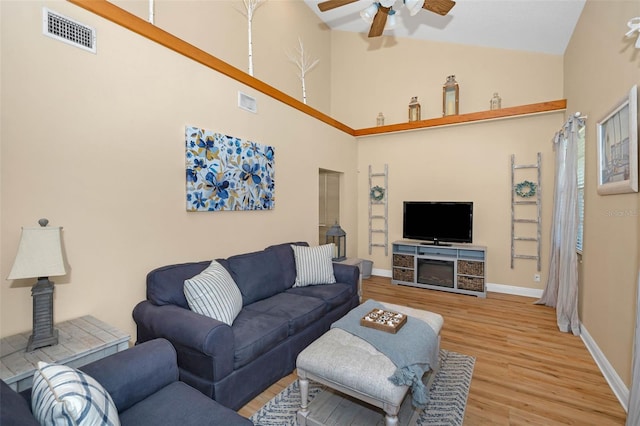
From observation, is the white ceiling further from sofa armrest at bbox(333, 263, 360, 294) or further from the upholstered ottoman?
the upholstered ottoman

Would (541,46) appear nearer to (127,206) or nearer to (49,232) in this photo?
(127,206)

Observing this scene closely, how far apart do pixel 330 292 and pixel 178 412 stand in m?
1.96

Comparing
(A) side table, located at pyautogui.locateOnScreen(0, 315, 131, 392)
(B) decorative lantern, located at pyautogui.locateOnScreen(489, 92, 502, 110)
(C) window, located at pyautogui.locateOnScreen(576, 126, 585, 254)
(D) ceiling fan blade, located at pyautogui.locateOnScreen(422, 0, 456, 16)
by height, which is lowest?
(A) side table, located at pyautogui.locateOnScreen(0, 315, 131, 392)

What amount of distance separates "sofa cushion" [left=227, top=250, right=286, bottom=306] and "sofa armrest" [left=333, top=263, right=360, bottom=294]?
71cm

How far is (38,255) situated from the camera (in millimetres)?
1610

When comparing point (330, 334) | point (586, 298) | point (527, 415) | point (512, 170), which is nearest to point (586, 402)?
point (527, 415)

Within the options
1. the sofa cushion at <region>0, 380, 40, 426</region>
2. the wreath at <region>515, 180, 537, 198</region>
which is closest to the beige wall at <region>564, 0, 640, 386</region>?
the wreath at <region>515, 180, 537, 198</region>

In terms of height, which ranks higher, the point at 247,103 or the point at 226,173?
the point at 247,103

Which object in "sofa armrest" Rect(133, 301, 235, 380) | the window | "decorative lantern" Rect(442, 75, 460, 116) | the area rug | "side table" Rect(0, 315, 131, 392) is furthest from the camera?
"decorative lantern" Rect(442, 75, 460, 116)

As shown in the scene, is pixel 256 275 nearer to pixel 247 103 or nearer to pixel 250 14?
pixel 247 103

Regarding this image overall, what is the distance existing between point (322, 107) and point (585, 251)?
4651 mm

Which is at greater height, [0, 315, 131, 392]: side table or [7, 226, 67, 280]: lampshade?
[7, 226, 67, 280]: lampshade

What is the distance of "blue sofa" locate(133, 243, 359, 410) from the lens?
190cm

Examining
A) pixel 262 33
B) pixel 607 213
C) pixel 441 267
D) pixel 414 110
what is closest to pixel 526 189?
pixel 441 267
